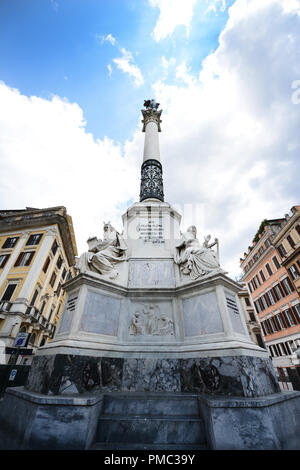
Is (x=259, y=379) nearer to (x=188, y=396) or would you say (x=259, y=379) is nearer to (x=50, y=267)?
(x=188, y=396)

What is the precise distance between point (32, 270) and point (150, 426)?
73.8ft

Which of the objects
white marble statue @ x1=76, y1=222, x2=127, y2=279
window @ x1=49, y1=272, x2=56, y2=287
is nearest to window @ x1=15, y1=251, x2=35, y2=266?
window @ x1=49, y1=272, x2=56, y2=287

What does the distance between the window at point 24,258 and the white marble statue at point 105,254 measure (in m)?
20.5

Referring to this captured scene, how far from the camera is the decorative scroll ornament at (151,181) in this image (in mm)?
7867

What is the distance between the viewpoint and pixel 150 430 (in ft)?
8.25

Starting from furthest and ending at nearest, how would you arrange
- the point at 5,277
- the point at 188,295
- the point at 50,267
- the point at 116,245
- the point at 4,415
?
the point at 50,267 < the point at 5,277 < the point at 116,245 < the point at 188,295 < the point at 4,415

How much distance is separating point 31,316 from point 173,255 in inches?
792

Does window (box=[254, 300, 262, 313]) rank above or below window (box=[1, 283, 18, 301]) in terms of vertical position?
above

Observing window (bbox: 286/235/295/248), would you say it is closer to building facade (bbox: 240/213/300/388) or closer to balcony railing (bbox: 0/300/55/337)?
building facade (bbox: 240/213/300/388)

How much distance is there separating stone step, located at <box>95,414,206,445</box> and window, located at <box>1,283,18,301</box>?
21808 millimetres

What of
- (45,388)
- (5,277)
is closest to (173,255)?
(45,388)

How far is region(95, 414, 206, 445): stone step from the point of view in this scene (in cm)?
246

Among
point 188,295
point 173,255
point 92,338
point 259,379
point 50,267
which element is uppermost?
point 50,267

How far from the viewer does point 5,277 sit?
67.9ft
